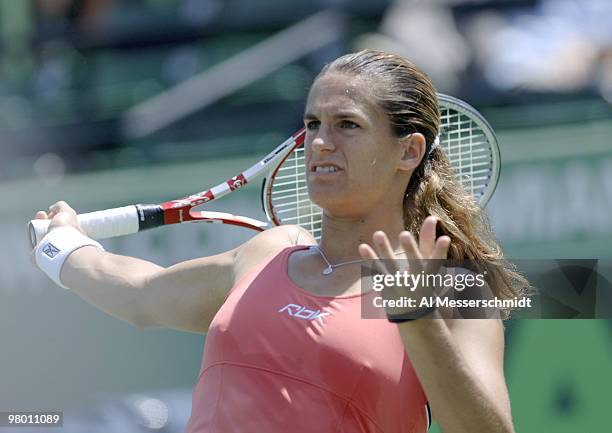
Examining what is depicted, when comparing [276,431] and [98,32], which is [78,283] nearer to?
[276,431]

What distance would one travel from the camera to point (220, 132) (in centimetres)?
515

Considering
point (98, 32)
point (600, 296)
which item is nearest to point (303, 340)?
point (600, 296)

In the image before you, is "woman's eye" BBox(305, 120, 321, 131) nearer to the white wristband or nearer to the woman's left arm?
the woman's left arm

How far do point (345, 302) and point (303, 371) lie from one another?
155 mm

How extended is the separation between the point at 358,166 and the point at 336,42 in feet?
10.3

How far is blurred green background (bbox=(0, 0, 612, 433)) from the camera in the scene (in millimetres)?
4410

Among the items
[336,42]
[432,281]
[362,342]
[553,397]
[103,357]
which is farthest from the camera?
[336,42]

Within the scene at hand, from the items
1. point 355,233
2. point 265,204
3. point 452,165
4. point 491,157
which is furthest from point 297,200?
point 355,233

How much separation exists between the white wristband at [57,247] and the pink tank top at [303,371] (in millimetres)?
599

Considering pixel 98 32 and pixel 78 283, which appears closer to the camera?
pixel 78 283

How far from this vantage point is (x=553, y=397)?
3.94 metres

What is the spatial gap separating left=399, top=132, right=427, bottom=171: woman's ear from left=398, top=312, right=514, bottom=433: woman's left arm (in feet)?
1.36

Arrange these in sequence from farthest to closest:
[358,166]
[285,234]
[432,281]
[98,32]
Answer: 1. [98,32]
2. [285,234]
3. [358,166]
4. [432,281]

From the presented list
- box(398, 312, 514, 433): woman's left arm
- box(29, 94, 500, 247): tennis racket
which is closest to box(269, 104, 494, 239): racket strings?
box(29, 94, 500, 247): tennis racket
